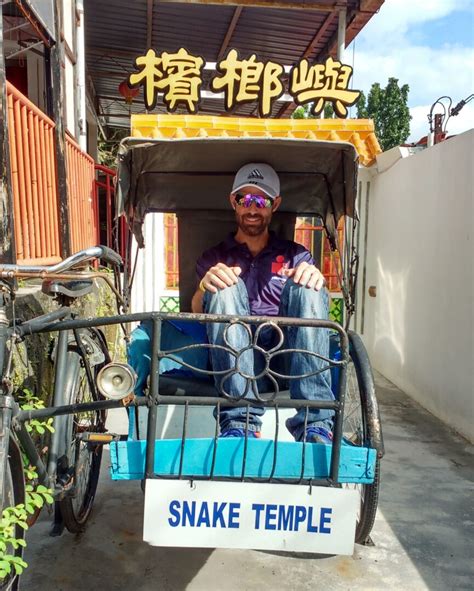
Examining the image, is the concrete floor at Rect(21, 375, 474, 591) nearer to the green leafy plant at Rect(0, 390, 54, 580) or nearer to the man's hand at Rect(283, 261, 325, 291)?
the green leafy plant at Rect(0, 390, 54, 580)

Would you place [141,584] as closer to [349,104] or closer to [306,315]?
[306,315]

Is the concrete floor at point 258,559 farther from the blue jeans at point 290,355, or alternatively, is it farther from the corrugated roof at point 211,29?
the corrugated roof at point 211,29

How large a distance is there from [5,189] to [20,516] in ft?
6.78

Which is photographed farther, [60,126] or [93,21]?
[93,21]

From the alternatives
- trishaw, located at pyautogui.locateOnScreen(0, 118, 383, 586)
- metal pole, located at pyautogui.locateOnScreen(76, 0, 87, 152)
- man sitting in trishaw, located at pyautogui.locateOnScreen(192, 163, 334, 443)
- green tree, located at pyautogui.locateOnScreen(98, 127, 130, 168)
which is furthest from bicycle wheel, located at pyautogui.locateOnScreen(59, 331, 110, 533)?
green tree, located at pyautogui.locateOnScreen(98, 127, 130, 168)

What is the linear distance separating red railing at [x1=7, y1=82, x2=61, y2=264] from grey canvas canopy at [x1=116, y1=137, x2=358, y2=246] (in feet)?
3.14

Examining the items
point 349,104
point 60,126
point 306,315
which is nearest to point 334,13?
point 349,104

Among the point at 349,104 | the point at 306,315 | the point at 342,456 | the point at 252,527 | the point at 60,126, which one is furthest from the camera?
the point at 349,104

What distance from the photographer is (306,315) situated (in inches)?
96.1

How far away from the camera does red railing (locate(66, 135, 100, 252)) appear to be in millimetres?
5438

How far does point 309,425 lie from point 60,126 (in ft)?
12.3

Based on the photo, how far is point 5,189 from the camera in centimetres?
323

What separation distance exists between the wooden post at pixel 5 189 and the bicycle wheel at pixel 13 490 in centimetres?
161

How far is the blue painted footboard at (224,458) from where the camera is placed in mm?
1933
